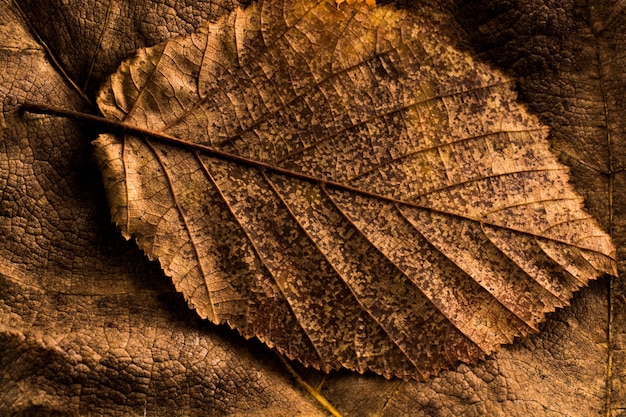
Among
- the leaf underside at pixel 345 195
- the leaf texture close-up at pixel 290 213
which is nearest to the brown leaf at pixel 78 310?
the leaf texture close-up at pixel 290 213

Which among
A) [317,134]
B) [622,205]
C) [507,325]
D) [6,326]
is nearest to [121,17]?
[317,134]

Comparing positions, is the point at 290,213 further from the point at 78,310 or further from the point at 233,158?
the point at 78,310

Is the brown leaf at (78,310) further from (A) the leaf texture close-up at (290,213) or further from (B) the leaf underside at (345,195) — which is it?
(B) the leaf underside at (345,195)

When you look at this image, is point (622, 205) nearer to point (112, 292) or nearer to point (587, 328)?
point (587, 328)

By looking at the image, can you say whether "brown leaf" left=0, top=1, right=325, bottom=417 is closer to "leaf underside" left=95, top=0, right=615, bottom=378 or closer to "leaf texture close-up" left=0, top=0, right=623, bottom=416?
"leaf texture close-up" left=0, top=0, right=623, bottom=416

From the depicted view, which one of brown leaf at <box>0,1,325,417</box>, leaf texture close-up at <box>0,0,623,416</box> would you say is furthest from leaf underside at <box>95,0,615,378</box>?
brown leaf at <box>0,1,325,417</box>

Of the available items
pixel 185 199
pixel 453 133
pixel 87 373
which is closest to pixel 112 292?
pixel 87 373

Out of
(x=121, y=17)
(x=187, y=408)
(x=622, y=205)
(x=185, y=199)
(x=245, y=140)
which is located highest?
(x=121, y=17)

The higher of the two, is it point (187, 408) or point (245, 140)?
point (245, 140)
